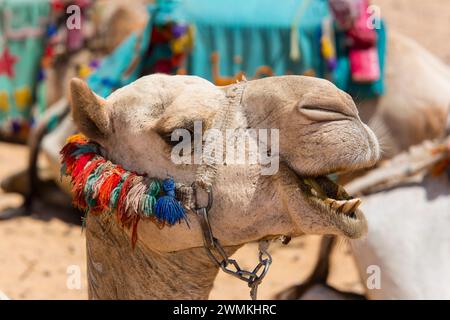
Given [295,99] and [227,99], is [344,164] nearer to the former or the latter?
[295,99]

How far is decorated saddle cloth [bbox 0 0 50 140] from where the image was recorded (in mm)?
7832

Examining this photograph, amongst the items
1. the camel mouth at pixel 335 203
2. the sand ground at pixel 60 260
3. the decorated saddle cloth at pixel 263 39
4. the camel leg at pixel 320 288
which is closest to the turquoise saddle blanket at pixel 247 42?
the decorated saddle cloth at pixel 263 39

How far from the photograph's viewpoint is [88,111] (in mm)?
2322

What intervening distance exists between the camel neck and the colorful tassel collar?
0.44 feet

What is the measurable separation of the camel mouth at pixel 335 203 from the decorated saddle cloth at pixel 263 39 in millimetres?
3111

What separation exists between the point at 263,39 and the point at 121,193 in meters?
3.33

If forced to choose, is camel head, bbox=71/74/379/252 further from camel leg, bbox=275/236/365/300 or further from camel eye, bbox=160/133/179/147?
camel leg, bbox=275/236/365/300

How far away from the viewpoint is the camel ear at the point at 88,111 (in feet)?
7.52

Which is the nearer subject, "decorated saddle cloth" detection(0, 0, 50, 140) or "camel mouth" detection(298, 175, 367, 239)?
"camel mouth" detection(298, 175, 367, 239)

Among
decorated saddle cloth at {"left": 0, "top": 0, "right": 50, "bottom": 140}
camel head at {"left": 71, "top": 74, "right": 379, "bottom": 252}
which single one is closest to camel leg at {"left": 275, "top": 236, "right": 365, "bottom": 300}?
camel head at {"left": 71, "top": 74, "right": 379, "bottom": 252}
